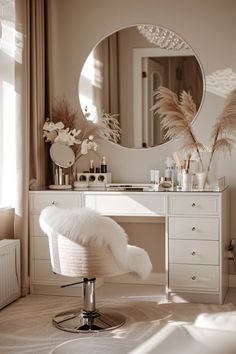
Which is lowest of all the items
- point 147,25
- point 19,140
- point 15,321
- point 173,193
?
point 15,321

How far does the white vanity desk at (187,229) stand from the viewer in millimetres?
4059

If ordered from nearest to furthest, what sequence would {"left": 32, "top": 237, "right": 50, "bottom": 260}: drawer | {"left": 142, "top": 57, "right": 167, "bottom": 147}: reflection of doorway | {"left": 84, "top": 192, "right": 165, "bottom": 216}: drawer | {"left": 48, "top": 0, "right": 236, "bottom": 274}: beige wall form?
{"left": 84, "top": 192, "right": 165, "bottom": 216}: drawer < {"left": 32, "top": 237, "right": 50, "bottom": 260}: drawer < {"left": 48, "top": 0, "right": 236, "bottom": 274}: beige wall < {"left": 142, "top": 57, "right": 167, "bottom": 147}: reflection of doorway

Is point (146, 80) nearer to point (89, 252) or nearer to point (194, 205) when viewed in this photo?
point (194, 205)

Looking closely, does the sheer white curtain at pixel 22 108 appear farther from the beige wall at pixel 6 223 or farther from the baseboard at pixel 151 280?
the baseboard at pixel 151 280

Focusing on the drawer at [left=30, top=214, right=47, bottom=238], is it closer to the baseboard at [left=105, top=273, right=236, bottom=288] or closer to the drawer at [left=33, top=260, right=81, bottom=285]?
the drawer at [left=33, top=260, right=81, bottom=285]

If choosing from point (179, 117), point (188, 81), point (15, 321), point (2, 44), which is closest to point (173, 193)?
point (179, 117)

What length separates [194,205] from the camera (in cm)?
407

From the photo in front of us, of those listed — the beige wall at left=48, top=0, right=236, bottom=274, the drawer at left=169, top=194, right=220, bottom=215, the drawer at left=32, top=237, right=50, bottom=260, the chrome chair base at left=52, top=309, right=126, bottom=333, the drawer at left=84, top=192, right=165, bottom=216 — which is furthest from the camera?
the beige wall at left=48, top=0, right=236, bottom=274

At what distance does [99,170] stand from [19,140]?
0.74m

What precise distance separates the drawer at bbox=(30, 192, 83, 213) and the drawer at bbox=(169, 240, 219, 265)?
29.9 inches

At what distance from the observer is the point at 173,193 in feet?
13.5

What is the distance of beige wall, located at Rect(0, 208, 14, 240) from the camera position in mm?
4312

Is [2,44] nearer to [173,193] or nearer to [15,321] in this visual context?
[173,193]

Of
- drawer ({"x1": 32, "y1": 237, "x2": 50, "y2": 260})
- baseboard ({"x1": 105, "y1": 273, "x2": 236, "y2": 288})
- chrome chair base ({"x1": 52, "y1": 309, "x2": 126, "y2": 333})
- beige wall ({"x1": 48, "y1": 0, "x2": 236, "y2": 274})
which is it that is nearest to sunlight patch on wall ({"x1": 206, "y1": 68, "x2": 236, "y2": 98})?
beige wall ({"x1": 48, "y1": 0, "x2": 236, "y2": 274})
